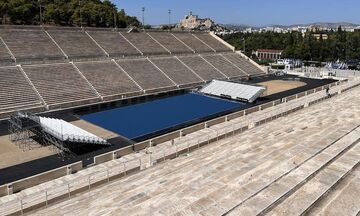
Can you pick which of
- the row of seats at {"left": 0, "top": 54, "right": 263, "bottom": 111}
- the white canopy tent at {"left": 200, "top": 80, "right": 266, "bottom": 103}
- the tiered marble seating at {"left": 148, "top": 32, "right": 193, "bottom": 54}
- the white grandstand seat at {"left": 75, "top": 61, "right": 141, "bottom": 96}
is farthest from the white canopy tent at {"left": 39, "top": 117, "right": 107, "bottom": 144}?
the tiered marble seating at {"left": 148, "top": 32, "right": 193, "bottom": 54}

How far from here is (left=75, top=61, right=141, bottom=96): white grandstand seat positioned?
3691cm

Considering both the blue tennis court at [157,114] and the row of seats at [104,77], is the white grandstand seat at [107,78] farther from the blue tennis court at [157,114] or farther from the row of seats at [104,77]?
the blue tennis court at [157,114]

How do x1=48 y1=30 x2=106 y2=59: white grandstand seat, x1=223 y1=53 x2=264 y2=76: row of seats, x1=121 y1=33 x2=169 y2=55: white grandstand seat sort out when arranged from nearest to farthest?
x1=48 y1=30 x2=106 y2=59: white grandstand seat, x1=121 y1=33 x2=169 y2=55: white grandstand seat, x1=223 y1=53 x2=264 y2=76: row of seats

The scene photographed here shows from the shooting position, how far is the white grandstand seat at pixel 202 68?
48062mm

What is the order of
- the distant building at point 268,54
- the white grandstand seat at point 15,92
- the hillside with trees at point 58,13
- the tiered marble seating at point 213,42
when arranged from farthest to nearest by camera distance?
the distant building at point 268,54, the tiered marble seating at point 213,42, the hillside with trees at point 58,13, the white grandstand seat at point 15,92

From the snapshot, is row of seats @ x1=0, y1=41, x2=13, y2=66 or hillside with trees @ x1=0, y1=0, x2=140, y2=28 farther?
hillside with trees @ x1=0, y1=0, x2=140, y2=28

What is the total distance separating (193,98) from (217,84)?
4.16 meters

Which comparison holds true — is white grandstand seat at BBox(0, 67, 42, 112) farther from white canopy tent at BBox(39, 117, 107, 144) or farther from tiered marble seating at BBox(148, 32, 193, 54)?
tiered marble seating at BBox(148, 32, 193, 54)

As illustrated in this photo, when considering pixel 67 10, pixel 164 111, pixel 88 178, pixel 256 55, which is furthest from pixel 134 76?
pixel 256 55

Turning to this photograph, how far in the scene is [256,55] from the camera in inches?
3804

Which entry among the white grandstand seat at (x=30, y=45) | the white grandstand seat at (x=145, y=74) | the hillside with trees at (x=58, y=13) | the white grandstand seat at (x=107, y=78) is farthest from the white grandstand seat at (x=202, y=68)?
the hillside with trees at (x=58, y=13)

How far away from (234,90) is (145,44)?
18926 millimetres

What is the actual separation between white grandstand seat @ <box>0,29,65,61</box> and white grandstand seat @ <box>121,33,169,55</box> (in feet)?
40.2

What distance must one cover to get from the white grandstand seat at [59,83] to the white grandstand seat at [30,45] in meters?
2.01
